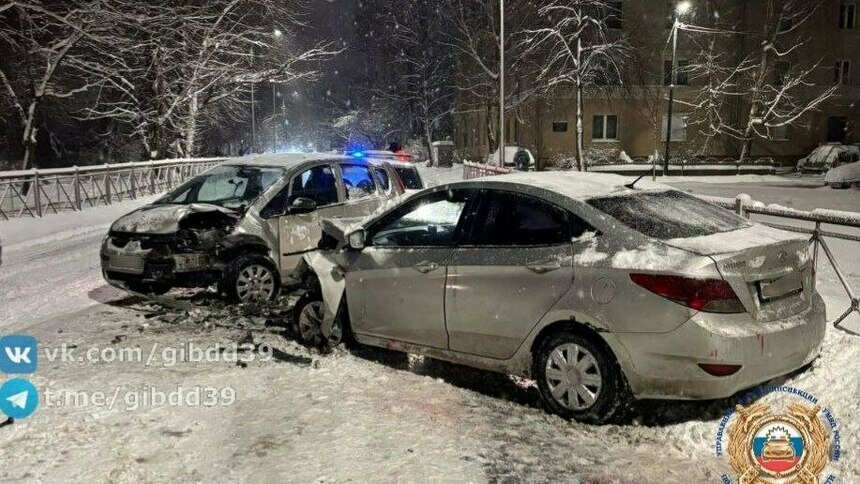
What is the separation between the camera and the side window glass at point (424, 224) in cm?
515

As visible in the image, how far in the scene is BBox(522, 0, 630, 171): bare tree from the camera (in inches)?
1254

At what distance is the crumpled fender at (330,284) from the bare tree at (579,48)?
27.6 m

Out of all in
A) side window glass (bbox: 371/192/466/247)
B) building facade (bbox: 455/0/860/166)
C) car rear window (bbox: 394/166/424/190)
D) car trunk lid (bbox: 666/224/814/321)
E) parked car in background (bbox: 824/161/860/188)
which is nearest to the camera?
car trunk lid (bbox: 666/224/814/321)

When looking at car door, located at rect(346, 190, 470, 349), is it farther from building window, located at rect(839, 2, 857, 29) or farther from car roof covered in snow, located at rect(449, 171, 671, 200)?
building window, located at rect(839, 2, 857, 29)

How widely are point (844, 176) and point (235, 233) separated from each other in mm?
25465

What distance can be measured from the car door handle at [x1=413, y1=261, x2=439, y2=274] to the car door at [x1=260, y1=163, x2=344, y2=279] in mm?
2675

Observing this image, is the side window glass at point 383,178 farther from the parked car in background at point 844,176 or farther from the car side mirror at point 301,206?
the parked car in background at point 844,176

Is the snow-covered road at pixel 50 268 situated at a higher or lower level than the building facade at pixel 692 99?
lower

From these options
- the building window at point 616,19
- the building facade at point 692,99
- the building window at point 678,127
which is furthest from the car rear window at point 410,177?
the building window at point 678,127

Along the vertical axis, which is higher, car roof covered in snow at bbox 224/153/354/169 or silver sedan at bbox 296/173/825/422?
car roof covered in snow at bbox 224/153/354/169

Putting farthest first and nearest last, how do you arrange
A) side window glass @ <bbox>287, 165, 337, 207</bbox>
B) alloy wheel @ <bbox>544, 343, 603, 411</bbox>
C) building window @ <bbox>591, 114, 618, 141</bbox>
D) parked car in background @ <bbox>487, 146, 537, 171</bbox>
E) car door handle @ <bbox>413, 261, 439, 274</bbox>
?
1. building window @ <bbox>591, 114, 618, 141</bbox>
2. parked car in background @ <bbox>487, 146, 537, 171</bbox>
3. side window glass @ <bbox>287, 165, 337, 207</bbox>
4. car door handle @ <bbox>413, 261, 439, 274</bbox>
5. alloy wheel @ <bbox>544, 343, 603, 411</bbox>

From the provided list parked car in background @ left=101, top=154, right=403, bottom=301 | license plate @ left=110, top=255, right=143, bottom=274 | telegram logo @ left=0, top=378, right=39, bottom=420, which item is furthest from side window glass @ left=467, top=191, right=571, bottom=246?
license plate @ left=110, top=255, right=143, bottom=274

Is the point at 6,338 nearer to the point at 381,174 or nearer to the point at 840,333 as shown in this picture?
the point at 381,174

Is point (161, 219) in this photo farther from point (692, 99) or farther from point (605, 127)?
point (692, 99)
